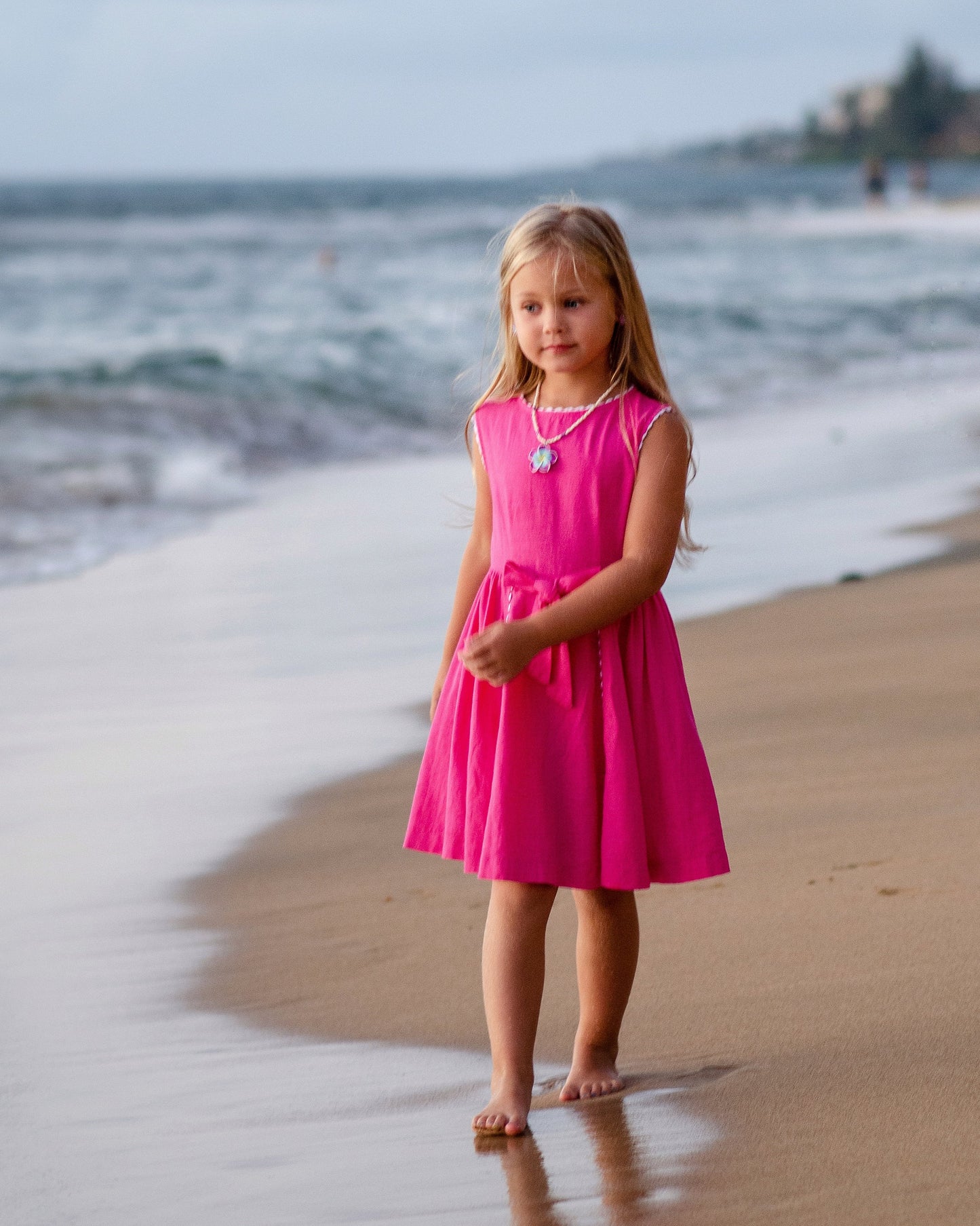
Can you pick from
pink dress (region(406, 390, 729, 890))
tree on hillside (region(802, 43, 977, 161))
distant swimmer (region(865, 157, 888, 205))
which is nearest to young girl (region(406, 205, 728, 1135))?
pink dress (region(406, 390, 729, 890))

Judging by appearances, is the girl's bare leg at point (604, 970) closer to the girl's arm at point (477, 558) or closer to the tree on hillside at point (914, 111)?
the girl's arm at point (477, 558)

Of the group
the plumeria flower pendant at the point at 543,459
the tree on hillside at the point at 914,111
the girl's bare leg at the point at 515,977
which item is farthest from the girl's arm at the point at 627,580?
the tree on hillside at the point at 914,111

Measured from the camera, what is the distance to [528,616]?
2225mm

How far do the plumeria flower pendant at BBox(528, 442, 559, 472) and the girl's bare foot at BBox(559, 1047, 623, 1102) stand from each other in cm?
84

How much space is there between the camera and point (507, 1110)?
2.18 meters

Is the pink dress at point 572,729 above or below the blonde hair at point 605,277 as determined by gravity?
below

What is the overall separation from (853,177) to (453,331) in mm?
81771

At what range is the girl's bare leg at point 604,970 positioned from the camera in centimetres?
234

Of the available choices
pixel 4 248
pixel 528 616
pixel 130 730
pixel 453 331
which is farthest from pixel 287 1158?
pixel 4 248

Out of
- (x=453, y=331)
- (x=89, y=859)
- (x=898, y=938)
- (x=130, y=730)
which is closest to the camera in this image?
(x=898, y=938)

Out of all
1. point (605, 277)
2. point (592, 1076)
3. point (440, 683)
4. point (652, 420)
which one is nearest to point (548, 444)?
point (652, 420)

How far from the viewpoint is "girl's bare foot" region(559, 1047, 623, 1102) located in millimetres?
2291

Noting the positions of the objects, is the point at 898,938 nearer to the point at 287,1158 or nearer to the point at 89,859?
the point at 287,1158

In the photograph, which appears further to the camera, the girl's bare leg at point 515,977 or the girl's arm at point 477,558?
the girl's arm at point 477,558
